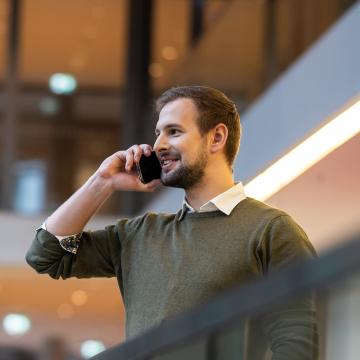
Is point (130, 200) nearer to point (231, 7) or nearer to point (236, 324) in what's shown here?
point (231, 7)

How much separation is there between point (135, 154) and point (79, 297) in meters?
8.01

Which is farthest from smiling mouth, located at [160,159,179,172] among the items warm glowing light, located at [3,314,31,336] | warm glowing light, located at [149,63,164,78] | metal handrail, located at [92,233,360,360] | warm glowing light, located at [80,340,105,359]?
warm glowing light, located at [3,314,31,336]

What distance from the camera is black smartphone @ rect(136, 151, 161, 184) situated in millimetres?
3025

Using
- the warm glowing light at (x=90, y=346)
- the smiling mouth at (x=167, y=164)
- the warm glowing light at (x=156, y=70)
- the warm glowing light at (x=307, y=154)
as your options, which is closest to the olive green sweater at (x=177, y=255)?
the smiling mouth at (x=167, y=164)

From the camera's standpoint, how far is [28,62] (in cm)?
1000

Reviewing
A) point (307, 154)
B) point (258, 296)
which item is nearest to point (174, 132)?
point (258, 296)

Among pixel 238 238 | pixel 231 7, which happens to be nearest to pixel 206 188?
pixel 238 238

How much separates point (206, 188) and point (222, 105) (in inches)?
8.5

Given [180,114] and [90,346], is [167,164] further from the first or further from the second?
[90,346]

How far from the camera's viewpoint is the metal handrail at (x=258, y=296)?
1689mm

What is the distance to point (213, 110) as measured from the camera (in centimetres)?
299

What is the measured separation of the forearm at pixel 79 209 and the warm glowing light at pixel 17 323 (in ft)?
27.5

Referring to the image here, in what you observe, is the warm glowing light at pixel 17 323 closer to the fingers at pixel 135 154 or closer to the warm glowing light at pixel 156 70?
the warm glowing light at pixel 156 70

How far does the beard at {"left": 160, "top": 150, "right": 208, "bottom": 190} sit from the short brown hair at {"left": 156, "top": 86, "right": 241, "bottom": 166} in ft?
0.28
